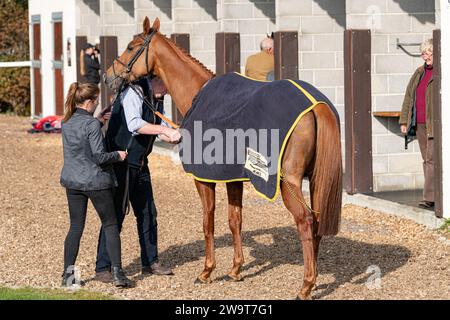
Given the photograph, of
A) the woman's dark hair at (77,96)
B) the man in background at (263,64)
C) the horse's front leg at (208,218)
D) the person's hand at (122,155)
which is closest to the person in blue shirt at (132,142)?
the person's hand at (122,155)

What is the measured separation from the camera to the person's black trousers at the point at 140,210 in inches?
377

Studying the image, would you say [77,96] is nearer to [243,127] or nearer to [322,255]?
[243,127]

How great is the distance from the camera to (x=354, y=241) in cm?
1122

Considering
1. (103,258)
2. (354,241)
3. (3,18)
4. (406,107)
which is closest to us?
(103,258)

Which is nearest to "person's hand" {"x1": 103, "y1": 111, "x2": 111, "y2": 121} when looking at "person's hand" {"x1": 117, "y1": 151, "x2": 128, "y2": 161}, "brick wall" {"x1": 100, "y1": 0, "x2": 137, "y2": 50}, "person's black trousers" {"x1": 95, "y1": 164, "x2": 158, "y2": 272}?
"person's black trousers" {"x1": 95, "y1": 164, "x2": 158, "y2": 272}

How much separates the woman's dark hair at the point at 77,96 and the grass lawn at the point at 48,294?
4.45 feet

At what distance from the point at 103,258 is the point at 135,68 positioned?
1.61m

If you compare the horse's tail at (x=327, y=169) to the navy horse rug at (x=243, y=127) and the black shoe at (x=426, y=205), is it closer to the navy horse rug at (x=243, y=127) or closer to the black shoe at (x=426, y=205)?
Result: the navy horse rug at (x=243, y=127)

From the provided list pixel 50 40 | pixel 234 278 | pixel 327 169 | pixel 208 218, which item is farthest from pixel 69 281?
pixel 50 40

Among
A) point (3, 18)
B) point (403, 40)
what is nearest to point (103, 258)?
point (403, 40)

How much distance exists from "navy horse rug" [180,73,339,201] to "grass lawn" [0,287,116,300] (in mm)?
1254
